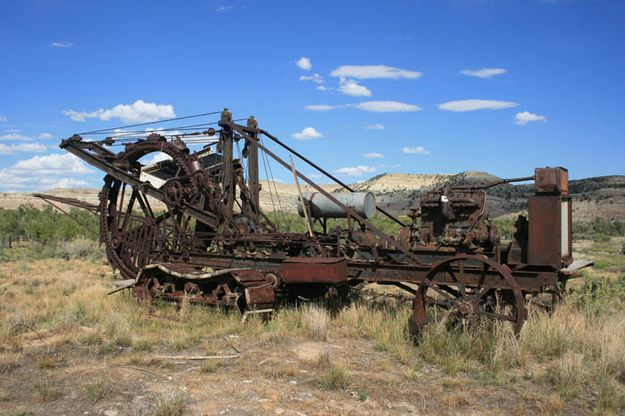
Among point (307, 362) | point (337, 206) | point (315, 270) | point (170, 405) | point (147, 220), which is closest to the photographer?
point (170, 405)

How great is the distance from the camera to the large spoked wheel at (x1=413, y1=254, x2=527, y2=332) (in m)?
7.43

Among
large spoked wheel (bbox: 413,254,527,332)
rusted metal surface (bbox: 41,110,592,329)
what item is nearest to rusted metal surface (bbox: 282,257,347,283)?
rusted metal surface (bbox: 41,110,592,329)

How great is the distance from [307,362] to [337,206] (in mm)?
3613

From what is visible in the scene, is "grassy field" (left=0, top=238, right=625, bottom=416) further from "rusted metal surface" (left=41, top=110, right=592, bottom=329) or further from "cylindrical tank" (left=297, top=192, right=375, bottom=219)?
"cylindrical tank" (left=297, top=192, right=375, bottom=219)

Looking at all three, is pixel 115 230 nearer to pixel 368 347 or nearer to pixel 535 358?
pixel 368 347

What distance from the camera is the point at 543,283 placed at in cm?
781

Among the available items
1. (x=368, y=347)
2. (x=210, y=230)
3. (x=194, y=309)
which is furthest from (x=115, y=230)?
(x=368, y=347)

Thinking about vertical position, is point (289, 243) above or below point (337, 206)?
below

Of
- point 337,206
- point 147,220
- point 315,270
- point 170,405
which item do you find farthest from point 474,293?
point 147,220

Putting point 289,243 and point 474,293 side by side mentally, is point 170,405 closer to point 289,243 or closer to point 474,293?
point 474,293

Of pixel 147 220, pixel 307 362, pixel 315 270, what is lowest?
pixel 307 362

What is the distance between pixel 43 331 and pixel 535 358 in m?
7.21

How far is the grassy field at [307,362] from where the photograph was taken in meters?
5.65

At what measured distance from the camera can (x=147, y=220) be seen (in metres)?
11.9
